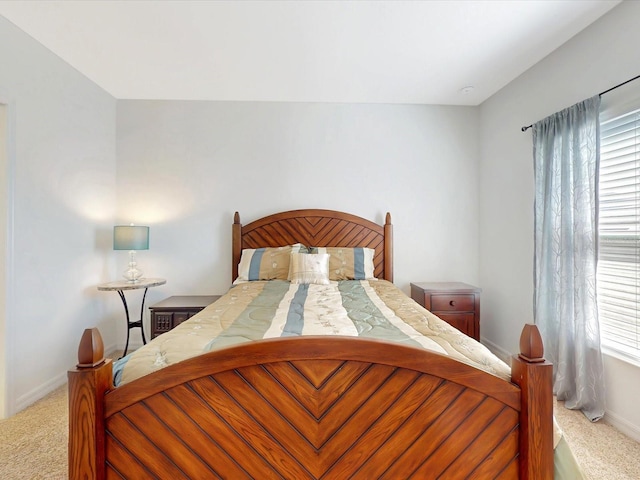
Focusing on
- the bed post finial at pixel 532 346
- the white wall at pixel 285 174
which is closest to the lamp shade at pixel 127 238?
the white wall at pixel 285 174

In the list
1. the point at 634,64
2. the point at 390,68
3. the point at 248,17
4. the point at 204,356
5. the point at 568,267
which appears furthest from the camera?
the point at 390,68

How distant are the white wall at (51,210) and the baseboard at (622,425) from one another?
12.7ft

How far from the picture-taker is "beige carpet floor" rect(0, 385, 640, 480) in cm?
161

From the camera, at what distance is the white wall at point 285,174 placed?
129 inches

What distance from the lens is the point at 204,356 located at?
1.04 m

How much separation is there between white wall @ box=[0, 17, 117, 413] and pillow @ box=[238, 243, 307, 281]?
1405 mm

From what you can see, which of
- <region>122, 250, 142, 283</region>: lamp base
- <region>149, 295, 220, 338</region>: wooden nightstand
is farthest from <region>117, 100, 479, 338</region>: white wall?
<region>149, 295, 220, 338</region>: wooden nightstand

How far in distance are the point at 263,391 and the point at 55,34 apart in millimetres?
2814

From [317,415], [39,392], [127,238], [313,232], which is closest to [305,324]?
[317,415]

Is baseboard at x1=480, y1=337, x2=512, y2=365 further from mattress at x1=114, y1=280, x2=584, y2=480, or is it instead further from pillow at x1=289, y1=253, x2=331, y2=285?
pillow at x1=289, y1=253, x2=331, y2=285

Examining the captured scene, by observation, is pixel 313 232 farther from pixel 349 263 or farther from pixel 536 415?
pixel 536 415

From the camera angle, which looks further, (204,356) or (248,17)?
(248,17)

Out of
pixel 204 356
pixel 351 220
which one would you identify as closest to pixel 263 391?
pixel 204 356

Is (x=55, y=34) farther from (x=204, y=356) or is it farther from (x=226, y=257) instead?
(x=204, y=356)
